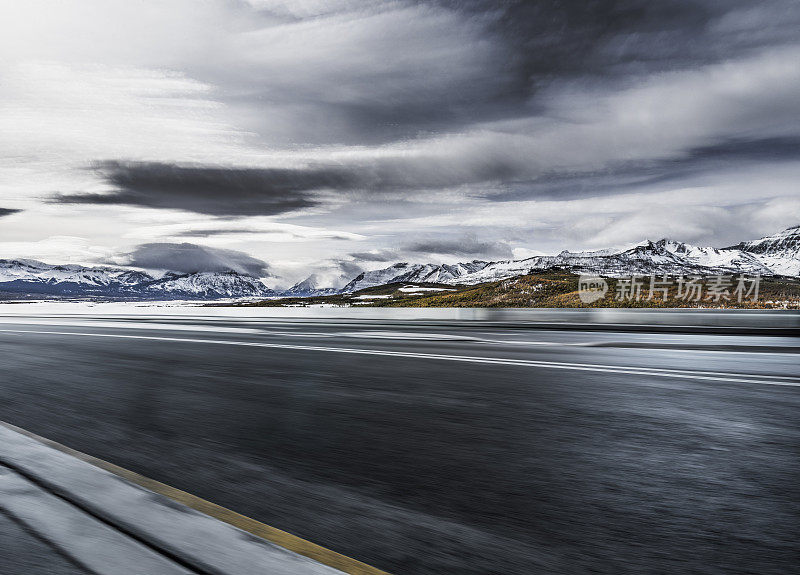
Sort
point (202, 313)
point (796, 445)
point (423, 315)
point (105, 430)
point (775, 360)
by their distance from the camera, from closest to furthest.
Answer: point (796, 445) < point (105, 430) < point (775, 360) < point (423, 315) < point (202, 313)

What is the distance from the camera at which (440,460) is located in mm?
3617

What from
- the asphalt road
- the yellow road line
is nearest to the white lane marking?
the asphalt road

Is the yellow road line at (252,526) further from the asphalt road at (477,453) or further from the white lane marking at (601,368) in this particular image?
the white lane marking at (601,368)

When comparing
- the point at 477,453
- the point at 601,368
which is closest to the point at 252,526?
the point at 477,453

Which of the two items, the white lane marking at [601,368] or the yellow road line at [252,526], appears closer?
the yellow road line at [252,526]

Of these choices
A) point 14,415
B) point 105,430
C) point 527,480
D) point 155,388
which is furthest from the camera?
point 155,388

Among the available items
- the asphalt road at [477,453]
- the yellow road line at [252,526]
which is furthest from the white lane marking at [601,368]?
the yellow road line at [252,526]

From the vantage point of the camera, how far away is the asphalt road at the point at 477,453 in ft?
7.79

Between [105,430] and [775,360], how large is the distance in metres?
9.09

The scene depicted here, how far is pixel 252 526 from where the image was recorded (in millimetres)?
2521

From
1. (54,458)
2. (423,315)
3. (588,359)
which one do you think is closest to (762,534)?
(54,458)

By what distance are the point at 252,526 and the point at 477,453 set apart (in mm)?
1614

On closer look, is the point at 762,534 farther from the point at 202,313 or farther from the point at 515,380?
the point at 202,313

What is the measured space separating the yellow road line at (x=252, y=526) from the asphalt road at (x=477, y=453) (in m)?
0.07
